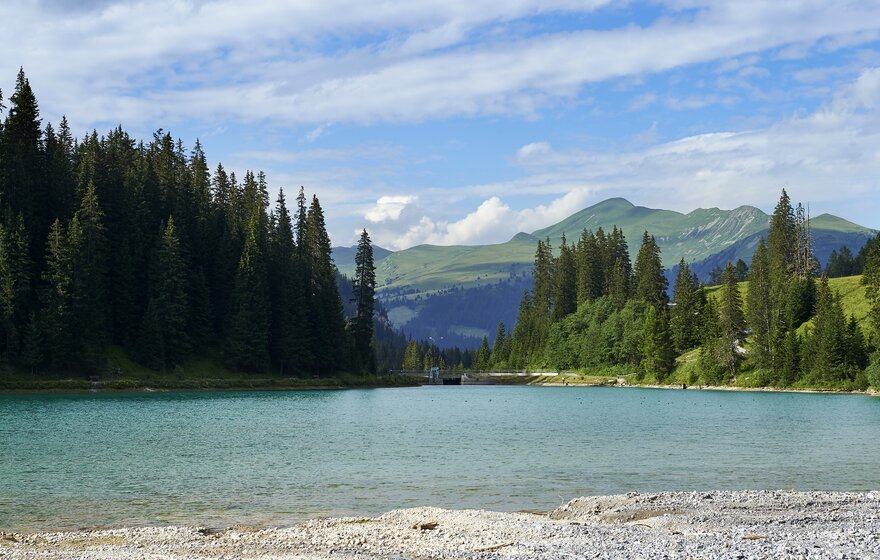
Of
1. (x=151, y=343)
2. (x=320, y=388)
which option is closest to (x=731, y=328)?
(x=320, y=388)

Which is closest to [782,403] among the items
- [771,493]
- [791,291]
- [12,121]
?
[791,291]

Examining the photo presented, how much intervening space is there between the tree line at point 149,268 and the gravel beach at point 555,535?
82949mm

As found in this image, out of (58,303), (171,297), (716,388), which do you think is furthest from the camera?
(716,388)

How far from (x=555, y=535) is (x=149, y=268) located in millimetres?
106078

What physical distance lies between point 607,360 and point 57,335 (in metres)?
114

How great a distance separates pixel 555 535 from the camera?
893 inches

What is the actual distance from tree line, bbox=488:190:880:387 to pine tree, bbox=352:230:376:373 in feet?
170

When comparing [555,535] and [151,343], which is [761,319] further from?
[555,535]

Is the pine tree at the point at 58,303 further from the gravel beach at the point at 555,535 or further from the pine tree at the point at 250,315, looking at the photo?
the gravel beach at the point at 555,535

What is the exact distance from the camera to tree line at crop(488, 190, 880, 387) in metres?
122

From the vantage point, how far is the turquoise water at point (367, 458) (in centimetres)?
3162

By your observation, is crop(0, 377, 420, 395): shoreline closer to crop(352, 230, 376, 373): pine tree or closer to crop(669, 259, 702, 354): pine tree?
crop(352, 230, 376, 373): pine tree

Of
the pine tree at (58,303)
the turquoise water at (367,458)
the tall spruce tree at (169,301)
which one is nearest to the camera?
the turquoise water at (367,458)

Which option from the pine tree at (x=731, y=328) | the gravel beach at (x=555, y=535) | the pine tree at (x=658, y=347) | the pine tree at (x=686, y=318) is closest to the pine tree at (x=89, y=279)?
the gravel beach at (x=555, y=535)
